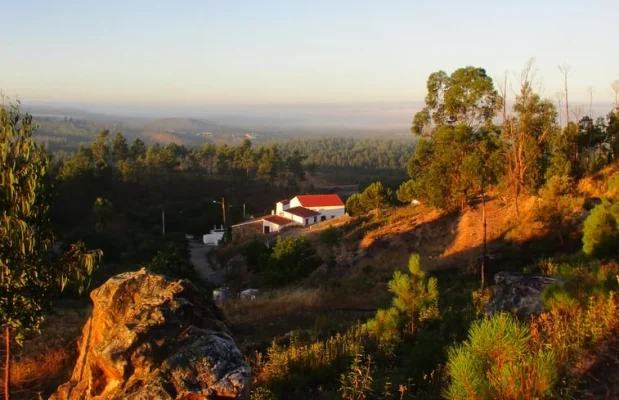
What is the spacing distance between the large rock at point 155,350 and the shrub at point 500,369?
83.9 inches

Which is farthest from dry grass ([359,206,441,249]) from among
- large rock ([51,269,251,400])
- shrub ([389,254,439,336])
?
large rock ([51,269,251,400])

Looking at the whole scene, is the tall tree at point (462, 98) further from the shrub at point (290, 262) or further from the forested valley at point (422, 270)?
the shrub at point (290, 262)

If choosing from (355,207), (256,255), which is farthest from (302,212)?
(256,255)

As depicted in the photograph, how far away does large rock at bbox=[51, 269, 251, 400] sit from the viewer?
13.0 feet

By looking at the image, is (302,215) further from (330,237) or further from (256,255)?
(256,255)

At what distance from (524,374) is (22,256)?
15.4 ft

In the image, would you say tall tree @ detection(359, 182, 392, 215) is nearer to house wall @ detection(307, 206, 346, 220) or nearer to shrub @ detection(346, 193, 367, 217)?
shrub @ detection(346, 193, 367, 217)

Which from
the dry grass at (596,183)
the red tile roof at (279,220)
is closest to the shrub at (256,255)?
the red tile roof at (279,220)

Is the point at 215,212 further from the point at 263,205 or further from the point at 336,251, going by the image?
the point at 336,251

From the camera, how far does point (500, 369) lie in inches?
99.6

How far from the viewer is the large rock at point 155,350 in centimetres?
397

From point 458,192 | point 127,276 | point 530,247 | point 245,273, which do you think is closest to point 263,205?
point 245,273

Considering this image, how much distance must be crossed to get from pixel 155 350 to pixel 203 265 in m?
33.1

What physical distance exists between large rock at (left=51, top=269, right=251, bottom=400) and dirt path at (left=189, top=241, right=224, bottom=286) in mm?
19044
